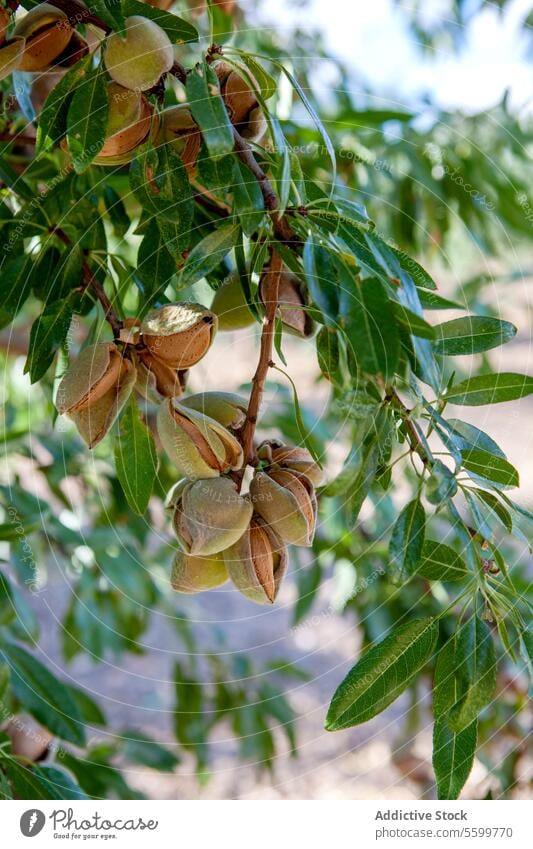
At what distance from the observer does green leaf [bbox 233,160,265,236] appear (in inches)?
16.9

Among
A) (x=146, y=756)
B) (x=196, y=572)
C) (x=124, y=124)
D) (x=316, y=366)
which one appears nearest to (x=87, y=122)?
(x=124, y=124)

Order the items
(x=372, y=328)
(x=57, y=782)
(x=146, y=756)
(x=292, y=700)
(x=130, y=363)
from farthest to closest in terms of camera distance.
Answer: (x=292, y=700), (x=146, y=756), (x=57, y=782), (x=130, y=363), (x=372, y=328)

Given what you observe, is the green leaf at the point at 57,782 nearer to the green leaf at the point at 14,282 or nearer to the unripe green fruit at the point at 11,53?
the green leaf at the point at 14,282

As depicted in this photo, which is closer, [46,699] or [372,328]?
[372,328]

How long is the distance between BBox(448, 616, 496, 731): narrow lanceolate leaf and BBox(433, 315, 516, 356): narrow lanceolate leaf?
5.4 inches

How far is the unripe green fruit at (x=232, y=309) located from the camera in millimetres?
513

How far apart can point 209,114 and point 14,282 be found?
228mm

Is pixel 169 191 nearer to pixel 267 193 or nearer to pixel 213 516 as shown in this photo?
pixel 267 193

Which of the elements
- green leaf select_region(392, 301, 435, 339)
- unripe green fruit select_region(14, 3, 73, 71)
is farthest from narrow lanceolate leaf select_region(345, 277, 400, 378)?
unripe green fruit select_region(14, 3, 73, 71)

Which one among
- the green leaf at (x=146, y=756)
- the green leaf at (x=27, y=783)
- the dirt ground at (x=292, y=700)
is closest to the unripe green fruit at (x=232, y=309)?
the green leaf at (x=27, y=783)

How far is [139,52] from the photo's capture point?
438 mm

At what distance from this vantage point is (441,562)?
1.56 feet
